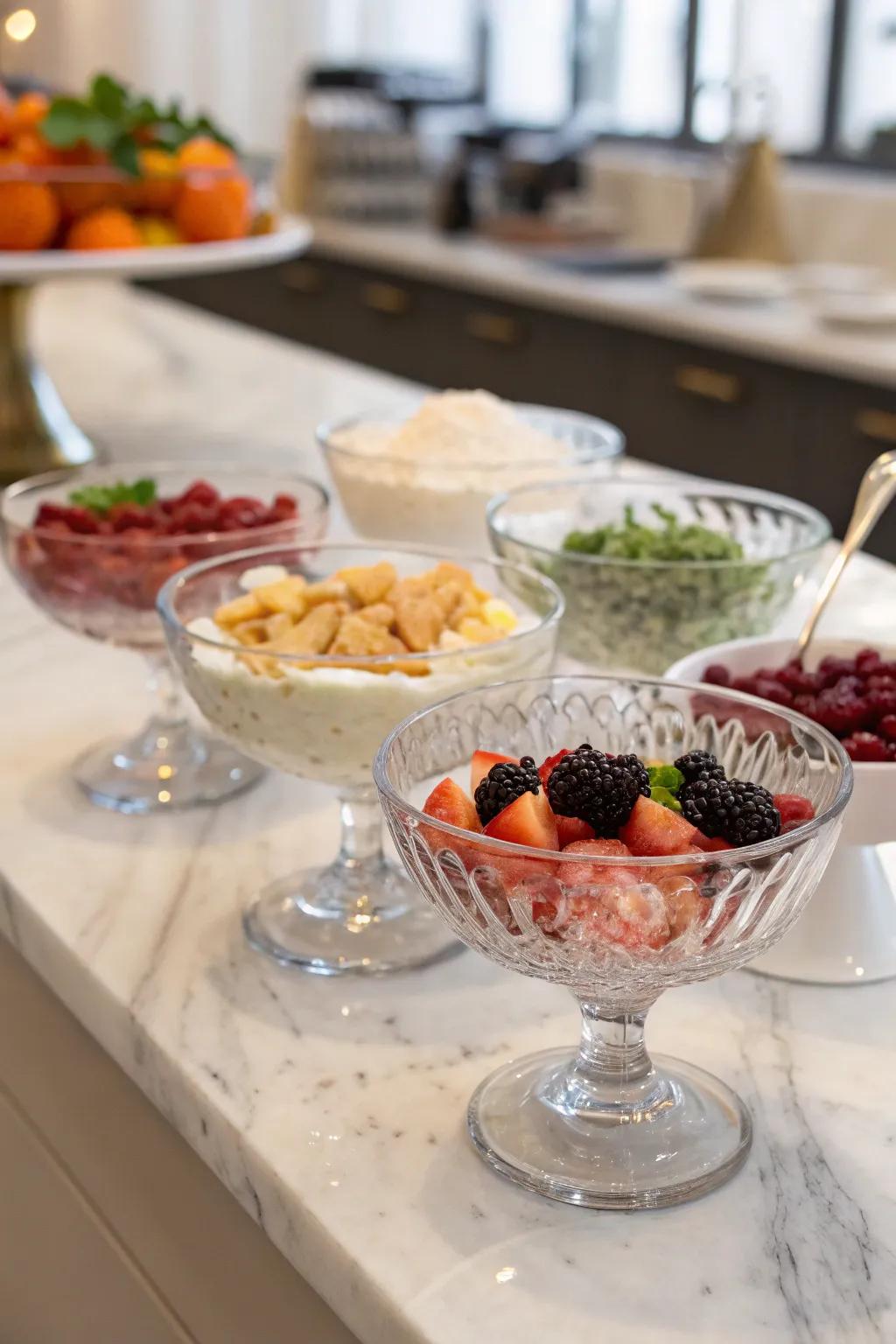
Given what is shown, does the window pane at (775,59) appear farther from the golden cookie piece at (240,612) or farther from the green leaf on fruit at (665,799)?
the green leaf on fruit at (665,799)

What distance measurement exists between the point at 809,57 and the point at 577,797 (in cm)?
358

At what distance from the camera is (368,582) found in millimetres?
961

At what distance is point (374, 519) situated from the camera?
139cm

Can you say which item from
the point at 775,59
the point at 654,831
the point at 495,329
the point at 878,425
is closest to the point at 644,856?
the point at 654,831

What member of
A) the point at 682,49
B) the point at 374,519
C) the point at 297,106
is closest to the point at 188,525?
the point at 374,519

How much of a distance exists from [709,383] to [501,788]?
2.49 m

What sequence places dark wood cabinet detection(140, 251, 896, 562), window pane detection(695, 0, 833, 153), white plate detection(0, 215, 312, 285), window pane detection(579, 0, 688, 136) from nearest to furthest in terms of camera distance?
white plate detection(0, 215, 312, 285) < dark wood cabinet detection(140, 251, 896, 562) < window pane detection(695, 0, 833, 153) < window pane detection(579, 0, 688, 136)

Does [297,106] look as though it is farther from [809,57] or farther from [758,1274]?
[758,1274]

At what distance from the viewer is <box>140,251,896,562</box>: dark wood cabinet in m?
2.82

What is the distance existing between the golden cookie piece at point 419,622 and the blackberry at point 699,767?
231mm

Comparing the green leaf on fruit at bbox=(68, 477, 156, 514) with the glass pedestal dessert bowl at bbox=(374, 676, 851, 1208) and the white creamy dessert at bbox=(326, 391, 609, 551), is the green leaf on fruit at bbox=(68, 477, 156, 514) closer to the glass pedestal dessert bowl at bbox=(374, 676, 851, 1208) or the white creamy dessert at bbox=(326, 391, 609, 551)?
the white creamy dessert at bbox=(326, 391, 609, 551)

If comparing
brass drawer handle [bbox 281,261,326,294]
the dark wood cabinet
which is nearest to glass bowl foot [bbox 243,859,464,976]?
the dark wood cabinet

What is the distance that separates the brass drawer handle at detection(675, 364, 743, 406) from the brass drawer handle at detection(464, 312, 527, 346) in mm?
546

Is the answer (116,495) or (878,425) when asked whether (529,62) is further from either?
(116,495)
